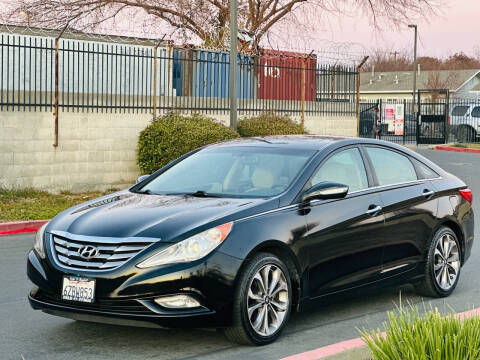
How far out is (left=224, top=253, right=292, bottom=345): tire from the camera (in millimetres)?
6109

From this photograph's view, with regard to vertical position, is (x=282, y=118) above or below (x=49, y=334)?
above

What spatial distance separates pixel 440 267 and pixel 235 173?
2.26 metres

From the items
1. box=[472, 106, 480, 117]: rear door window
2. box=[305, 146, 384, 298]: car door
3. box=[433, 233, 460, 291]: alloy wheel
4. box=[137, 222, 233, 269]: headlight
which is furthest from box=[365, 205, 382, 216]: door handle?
box=[472, 106, 480, 117]: rear door window

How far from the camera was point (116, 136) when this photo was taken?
19.2m

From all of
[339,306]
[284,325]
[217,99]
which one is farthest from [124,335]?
[217,99]

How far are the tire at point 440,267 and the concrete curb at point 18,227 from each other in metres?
7.31

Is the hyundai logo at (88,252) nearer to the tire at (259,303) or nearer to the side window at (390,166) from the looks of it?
the tire at (259,303)

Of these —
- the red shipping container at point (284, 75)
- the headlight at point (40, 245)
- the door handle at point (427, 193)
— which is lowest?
the headlight at point (40, 245)

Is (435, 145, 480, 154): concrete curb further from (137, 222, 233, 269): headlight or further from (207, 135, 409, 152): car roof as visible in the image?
(137, 222, 233, 269): headlight

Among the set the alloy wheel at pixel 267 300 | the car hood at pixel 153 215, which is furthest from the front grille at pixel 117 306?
the alloy wheel at pixel 267 300

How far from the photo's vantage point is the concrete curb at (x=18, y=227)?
13.4m

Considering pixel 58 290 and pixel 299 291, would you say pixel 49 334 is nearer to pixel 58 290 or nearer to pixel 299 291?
pixel 58 290

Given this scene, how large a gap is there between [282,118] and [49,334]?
16085mm

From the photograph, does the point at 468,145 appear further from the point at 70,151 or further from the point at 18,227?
the point at 18,227
